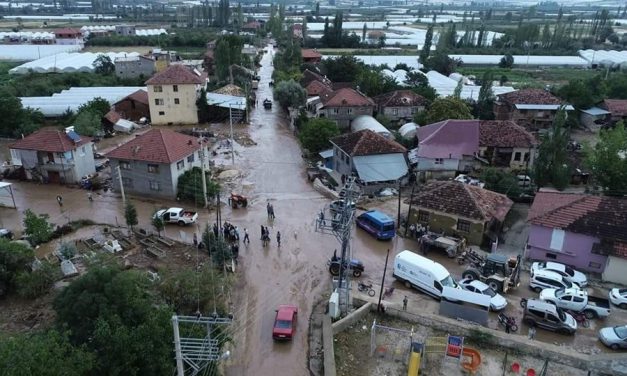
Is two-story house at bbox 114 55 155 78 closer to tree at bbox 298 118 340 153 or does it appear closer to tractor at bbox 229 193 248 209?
tree at bbox 298 118 340 153

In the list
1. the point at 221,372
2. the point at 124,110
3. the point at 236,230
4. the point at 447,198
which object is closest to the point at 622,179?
the point at 447,198

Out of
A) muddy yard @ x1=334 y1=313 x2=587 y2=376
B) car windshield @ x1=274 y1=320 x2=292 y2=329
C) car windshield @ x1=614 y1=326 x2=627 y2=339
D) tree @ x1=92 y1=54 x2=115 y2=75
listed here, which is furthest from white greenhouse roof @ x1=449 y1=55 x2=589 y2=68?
car windshield @ x1=274 y1=320 x2=292 y2=329

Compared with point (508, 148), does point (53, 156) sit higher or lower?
higher

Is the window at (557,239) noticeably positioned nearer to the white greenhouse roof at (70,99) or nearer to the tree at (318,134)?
the tree at (318,134)

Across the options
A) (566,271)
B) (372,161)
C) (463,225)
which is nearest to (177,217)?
(372,161)

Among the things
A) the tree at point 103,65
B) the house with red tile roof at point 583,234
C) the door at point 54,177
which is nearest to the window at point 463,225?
the house with red tile roof at point 583,234

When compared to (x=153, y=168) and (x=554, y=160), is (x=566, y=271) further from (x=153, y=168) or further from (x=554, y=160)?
(x=153, y=168)
